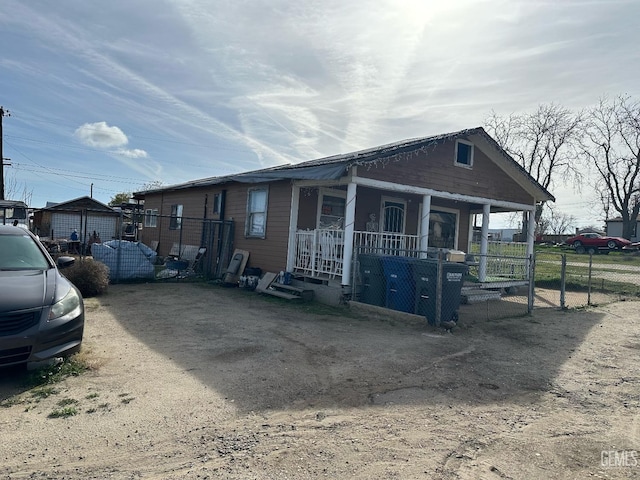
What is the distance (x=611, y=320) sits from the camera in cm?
891

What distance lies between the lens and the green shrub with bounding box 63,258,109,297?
8898 millimetres

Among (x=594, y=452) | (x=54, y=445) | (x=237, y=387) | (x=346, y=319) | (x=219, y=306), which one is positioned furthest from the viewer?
(x=219, y=306)

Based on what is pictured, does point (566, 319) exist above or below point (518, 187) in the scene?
below

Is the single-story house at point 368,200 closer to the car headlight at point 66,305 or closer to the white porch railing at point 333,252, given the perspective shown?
the white porch railing at point 333,252

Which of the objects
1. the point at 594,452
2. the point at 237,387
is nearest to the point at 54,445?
the point at 237,387

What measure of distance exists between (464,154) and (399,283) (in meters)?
5.51

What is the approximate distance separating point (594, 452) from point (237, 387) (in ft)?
9.79

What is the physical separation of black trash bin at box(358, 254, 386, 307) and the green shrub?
18.3 ft

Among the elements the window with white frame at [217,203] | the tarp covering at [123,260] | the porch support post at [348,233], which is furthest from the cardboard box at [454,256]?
the window with white frame at [217,203]

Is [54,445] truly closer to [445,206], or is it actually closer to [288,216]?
[288,216]

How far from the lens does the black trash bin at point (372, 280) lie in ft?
26.8

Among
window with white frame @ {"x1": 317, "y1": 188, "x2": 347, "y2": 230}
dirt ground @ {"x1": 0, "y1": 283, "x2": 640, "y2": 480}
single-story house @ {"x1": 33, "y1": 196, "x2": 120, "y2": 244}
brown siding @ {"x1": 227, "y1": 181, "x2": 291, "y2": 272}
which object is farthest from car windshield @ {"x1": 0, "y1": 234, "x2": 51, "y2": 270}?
single-story house @ {"x1": 33, "y1": 196, "x2": 120, "y2": 244}

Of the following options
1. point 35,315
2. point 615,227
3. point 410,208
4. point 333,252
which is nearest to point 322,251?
point 333,252

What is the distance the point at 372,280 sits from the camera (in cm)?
835
